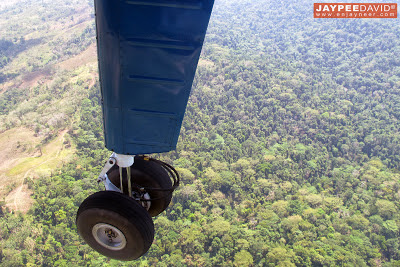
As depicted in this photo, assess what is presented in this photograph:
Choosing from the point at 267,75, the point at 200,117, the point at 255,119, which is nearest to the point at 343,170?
the point at 255,119

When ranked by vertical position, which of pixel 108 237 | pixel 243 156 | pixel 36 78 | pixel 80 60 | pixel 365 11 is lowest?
pixel 243 156

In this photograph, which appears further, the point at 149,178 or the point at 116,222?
the point at 149,178

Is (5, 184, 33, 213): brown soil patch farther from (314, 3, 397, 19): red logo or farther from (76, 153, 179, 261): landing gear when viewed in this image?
(314, 3, 397, 19): red logo

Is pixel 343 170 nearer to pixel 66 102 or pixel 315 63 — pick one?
pixel 66 102

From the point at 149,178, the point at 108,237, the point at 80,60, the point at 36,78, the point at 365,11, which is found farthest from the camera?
the point at 365,11

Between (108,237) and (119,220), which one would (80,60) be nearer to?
(108,237)

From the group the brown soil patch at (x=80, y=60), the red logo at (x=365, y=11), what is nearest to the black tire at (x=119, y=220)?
the brown soil patch at (x=80, y=60)

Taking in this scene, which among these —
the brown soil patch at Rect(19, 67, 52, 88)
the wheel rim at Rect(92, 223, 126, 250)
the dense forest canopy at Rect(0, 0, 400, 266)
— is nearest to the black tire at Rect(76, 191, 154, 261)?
the wheel rim at Rect(92, 223, 126, 250)

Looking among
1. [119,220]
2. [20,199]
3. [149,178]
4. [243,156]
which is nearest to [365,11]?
[243,156]
